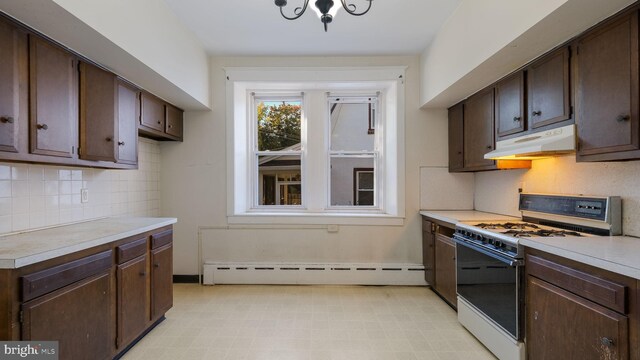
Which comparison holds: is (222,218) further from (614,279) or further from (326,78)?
(614,279)

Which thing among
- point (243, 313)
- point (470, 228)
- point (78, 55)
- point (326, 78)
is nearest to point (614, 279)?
point (470, 228)

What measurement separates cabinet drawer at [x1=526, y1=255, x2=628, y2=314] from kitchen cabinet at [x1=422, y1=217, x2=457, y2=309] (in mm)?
990

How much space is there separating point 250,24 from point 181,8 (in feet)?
1.96

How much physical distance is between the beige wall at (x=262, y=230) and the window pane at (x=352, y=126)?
608mm

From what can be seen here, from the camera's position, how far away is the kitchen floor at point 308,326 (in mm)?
2146

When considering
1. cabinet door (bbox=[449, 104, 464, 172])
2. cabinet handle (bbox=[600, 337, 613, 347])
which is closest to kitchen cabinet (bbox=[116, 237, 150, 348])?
cabinet handle (bbox=[600, 337, 613, 347])

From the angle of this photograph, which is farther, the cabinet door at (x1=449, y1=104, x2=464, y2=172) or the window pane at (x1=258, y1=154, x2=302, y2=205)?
the window pane at (x1=258, y1=154, x2=302, y2=205)

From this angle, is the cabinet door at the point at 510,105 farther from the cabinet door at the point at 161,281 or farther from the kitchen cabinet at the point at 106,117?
the kitchen cabinet at the point at 106,117

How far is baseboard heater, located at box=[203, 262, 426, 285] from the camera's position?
3.44 metres

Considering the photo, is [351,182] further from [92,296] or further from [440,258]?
[92,296]

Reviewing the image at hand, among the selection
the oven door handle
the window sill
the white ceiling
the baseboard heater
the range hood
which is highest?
the white ceiling

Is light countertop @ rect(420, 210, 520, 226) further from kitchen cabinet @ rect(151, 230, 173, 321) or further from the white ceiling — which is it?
kitchen cabinet @ rect(151, 230, 173, 321)

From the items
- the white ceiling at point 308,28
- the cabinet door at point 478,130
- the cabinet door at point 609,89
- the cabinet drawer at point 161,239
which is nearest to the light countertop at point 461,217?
the cabinet door at point 478,130

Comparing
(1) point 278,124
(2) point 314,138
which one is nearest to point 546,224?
(2) point 314,138
